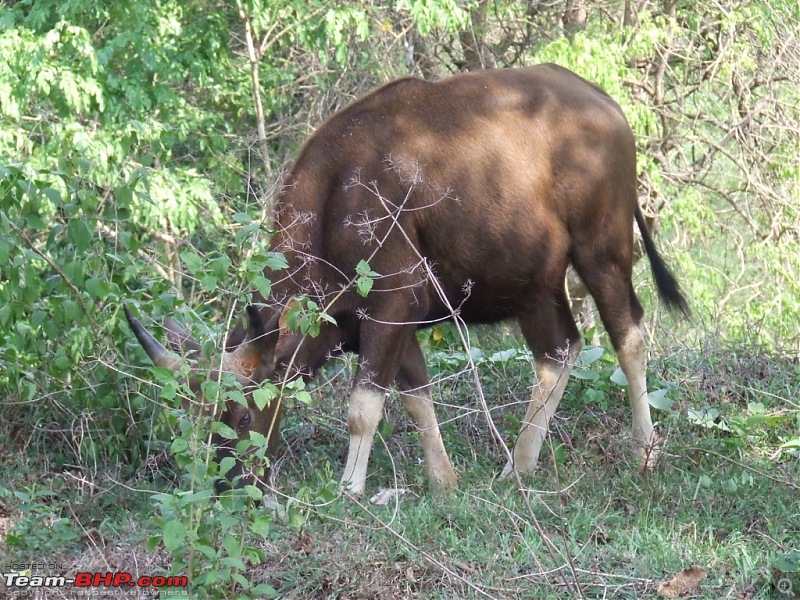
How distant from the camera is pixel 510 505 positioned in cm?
526

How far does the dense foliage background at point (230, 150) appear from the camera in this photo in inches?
238

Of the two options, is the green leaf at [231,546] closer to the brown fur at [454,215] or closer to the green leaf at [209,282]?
the green leaf at [209,282]

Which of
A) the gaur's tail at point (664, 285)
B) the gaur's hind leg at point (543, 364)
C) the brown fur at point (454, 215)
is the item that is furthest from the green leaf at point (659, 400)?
the gaur's tail at point (664, 285)

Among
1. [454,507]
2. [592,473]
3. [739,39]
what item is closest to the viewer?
[454,507]

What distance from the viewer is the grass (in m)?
4.48

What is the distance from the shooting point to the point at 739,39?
11695mm

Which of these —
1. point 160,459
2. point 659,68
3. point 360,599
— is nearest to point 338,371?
point 160,459

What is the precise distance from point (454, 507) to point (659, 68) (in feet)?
26.3

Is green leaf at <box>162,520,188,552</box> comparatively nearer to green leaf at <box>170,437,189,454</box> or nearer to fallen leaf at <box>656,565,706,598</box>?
green leaf at <box>170,437,189,454</box>

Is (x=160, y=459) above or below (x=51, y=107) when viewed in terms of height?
below

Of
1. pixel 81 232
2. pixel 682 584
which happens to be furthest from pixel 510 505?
pixel 81 232

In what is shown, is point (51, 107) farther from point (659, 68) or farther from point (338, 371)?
point (659, 68)

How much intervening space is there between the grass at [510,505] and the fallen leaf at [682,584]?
0.05 m

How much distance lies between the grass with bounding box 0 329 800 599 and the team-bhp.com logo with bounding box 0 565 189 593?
0.07 meters
